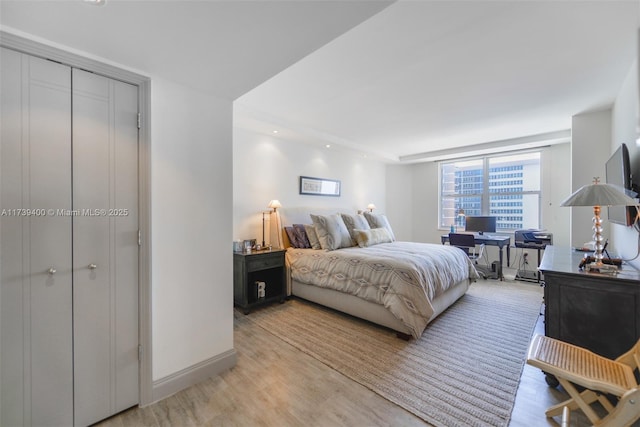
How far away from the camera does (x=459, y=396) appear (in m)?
1.79

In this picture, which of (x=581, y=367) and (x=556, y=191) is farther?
(x=556, y=191)

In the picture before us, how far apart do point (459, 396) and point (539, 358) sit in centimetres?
61

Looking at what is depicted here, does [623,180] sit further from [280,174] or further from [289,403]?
[280,174]

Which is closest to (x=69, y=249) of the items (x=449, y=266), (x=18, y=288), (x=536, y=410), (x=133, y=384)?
(x=18, y=288)

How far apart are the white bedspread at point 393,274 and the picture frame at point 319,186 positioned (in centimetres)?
141

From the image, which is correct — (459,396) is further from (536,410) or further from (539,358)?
A: (539,358)

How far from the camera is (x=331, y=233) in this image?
3812 millimetres

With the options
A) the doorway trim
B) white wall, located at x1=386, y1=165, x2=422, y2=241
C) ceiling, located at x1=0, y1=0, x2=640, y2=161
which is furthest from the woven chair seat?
white wall, located at x1=386, y1=165, x2=422, y2=241

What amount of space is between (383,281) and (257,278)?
1846 mm

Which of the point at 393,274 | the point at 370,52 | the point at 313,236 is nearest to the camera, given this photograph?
the point at 370,52

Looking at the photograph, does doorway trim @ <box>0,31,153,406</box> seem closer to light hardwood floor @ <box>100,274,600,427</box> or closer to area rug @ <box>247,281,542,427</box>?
light hardwood floor @ <box>100,274,600,427</box>

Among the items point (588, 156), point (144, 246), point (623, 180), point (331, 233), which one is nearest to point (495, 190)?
point (588, 156)

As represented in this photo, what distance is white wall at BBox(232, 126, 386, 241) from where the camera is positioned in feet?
12.7

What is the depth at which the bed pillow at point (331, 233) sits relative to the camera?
12.4 ft
